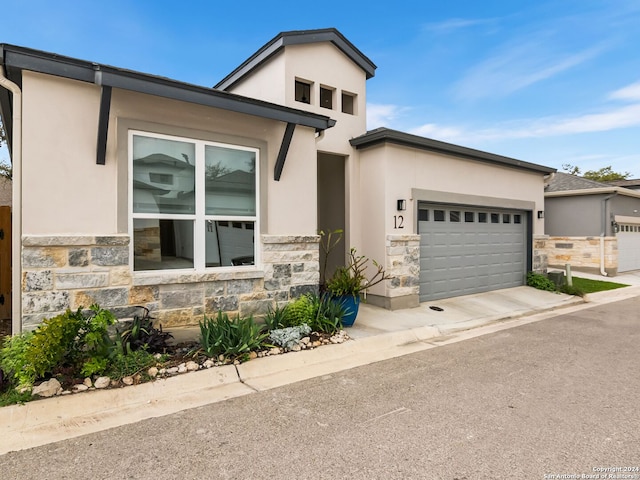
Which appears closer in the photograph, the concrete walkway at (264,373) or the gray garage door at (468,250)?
the concrete walkway at (264,373)

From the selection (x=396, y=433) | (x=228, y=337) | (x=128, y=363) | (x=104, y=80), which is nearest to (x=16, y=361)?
(x=128, y=363)

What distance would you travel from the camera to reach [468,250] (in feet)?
31.8

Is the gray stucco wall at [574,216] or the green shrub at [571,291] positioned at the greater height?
the gray stucco wall at [574,216]

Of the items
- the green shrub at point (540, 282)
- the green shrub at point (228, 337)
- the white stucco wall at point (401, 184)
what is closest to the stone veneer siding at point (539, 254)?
the green shrub at point (540, 282)

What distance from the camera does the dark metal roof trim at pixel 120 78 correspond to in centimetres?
418

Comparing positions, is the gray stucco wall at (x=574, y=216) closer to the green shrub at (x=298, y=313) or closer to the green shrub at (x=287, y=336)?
the green shrub at (x=298, y=313)

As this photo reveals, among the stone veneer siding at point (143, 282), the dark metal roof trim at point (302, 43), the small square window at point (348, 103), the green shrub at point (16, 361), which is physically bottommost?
the green shrub at point (16, 361)

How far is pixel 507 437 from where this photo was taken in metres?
3.09

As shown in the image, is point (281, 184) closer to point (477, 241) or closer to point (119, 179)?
point (119, 179)

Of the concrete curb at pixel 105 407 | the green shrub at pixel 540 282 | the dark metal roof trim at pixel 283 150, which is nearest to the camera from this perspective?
the concrete curb at pixel 105 407

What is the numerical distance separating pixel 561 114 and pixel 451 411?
2162cm

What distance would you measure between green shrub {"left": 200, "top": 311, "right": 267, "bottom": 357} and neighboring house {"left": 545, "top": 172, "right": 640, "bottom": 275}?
13480mm

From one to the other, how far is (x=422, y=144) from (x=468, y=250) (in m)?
3.20

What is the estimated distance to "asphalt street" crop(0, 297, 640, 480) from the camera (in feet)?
8.71
